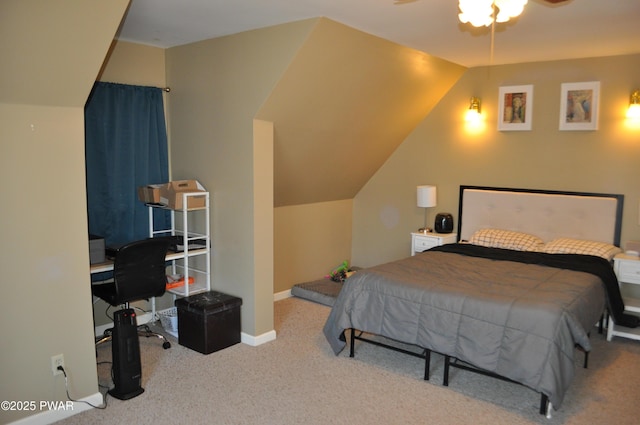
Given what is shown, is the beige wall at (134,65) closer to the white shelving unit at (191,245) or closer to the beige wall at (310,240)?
the white shelving unit at (191,245)

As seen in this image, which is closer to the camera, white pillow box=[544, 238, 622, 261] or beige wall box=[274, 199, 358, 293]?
white pillow box=[544, 238, 622, 261]

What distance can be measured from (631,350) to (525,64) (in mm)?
2693

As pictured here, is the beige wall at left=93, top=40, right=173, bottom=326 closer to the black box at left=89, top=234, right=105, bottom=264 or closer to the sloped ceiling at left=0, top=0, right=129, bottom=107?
the black box at left=89, top=234, right=105, bottom=264

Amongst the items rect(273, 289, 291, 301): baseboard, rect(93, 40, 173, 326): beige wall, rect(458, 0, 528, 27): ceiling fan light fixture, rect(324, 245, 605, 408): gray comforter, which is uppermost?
rect(93, 40, 173, 326): beige wall

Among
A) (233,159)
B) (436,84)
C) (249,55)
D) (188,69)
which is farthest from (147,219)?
(436,84)

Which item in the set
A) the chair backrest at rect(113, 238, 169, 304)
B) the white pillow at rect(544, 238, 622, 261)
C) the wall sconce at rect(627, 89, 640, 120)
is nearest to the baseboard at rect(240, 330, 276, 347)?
the chair backrest at rect(113, 238, 169, 304)

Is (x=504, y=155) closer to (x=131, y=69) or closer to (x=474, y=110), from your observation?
(x=474, y=110)

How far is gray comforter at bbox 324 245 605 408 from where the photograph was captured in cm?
286

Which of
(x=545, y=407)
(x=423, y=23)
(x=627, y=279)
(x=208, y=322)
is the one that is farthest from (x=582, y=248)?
(x=208, y=322)

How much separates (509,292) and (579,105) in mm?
2261

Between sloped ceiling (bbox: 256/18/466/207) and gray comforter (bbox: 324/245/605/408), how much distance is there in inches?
53.1

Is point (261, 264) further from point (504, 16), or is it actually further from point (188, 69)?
point (504, 16)

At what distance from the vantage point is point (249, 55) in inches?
146

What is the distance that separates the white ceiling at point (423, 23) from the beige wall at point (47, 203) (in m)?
0.71
